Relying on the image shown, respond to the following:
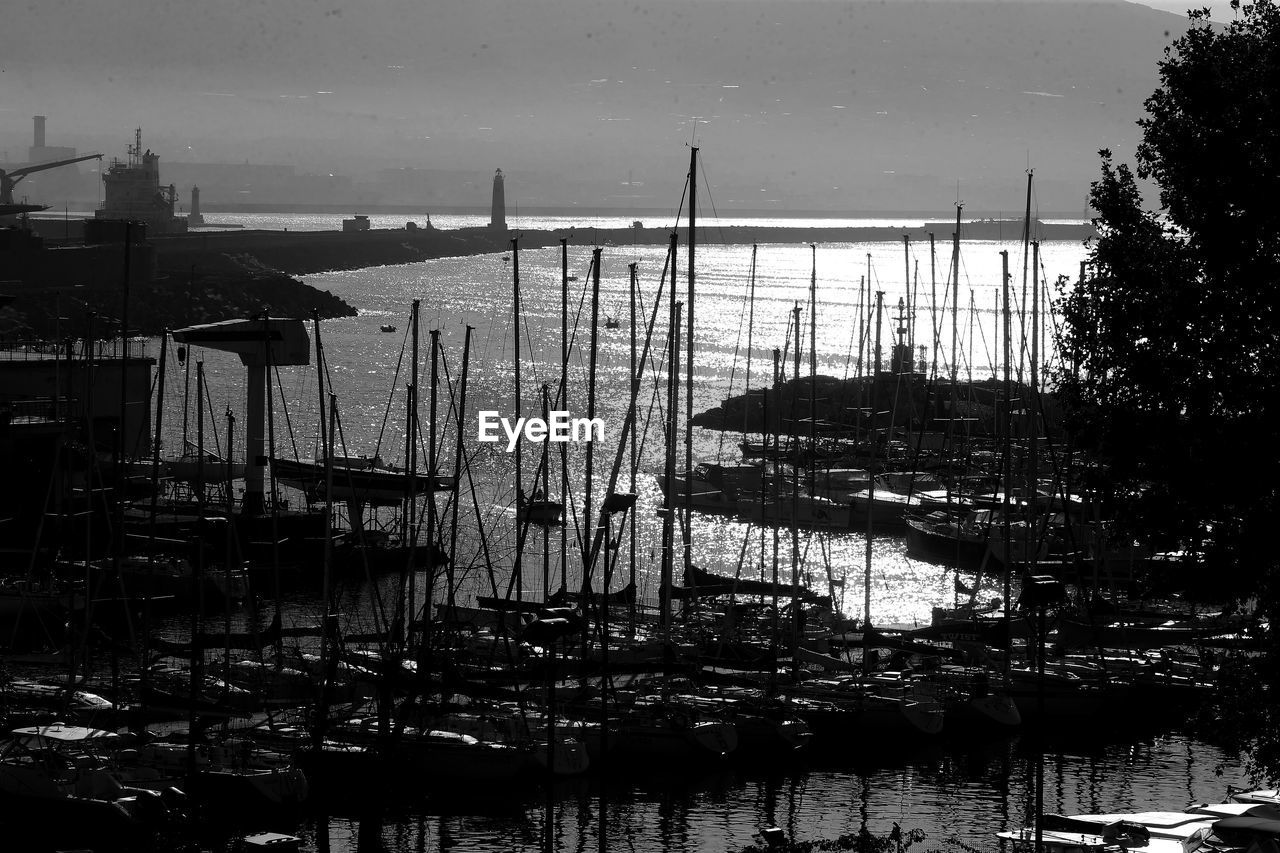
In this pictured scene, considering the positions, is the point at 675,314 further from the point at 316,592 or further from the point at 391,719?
the point at 316,592

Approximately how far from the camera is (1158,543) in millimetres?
14758

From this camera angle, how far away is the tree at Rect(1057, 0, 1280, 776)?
1355cm

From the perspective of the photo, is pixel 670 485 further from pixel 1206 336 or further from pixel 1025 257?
pixel 1206 336

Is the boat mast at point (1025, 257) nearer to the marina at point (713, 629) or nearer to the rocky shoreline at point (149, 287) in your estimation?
the marina at point (713, 629)

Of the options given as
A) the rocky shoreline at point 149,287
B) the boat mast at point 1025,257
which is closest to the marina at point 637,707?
the boat mast at point 1025,257

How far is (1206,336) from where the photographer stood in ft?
45.8

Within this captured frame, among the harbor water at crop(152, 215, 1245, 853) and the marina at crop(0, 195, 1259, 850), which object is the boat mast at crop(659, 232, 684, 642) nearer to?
the marina at crop(0, 195, 1259, 850)

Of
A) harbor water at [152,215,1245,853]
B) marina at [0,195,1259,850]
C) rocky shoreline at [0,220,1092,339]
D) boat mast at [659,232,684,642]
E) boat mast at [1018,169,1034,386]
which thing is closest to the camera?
harbor water at [152,215,1245,853]

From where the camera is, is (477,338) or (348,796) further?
(477,338)

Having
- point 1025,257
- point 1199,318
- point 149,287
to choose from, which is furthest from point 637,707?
point 149,287

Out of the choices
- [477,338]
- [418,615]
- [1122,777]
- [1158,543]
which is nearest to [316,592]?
[418,615]

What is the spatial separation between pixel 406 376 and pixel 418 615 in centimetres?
5171

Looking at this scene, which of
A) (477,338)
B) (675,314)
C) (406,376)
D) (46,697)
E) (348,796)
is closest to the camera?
(348,796)

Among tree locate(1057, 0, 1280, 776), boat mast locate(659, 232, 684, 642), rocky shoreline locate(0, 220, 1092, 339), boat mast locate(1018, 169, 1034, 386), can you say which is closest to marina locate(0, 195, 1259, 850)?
boat mast locate(659, 232, 684, 642)
